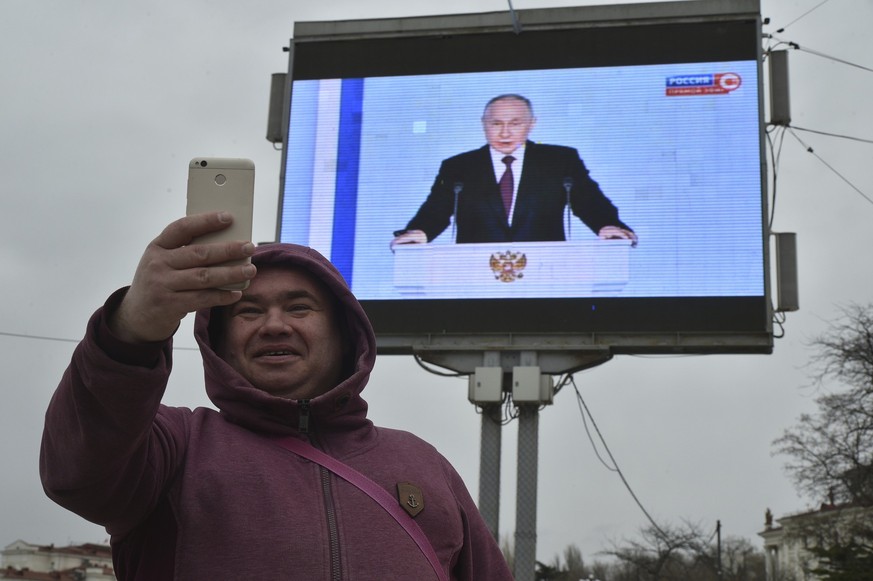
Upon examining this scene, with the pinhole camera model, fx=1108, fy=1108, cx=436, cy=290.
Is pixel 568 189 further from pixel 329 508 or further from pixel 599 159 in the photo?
pixel 329 508

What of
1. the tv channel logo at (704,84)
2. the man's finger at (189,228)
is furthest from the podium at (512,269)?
the man's finger at (189,228)

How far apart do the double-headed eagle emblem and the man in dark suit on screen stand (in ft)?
0.47

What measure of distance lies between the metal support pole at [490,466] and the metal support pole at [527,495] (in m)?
0.18

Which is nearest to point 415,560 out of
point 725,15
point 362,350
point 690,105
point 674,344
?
point 362,350

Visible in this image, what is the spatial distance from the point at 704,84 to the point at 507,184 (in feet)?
5.99

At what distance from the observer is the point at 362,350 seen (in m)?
2.04

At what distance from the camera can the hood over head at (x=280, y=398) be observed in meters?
1.84

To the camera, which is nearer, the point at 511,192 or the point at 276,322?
the point at 276,322

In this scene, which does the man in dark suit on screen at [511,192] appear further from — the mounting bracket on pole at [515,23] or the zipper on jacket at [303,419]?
the zipper on jacket at [303,419]

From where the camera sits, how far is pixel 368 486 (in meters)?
1.81

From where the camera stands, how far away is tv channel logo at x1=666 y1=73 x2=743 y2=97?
30.1ft

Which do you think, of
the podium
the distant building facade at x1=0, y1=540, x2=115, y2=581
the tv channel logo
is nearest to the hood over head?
the podium

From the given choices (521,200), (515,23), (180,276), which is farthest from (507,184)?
(180,276)

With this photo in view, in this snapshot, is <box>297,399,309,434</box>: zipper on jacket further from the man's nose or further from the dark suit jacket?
the dark suit jacket
